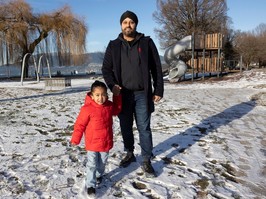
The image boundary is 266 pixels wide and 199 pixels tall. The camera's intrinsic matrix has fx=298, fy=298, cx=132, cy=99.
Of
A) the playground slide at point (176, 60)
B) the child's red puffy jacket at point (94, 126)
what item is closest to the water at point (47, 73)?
the playground slide at point (176, 60)

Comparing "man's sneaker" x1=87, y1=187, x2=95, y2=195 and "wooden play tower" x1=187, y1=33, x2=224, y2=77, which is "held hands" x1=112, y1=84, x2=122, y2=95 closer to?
"man's sneaker" x1=87, y1=187, x2=95, y2=195

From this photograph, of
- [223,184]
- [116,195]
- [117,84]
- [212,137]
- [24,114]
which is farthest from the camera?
[24,114]

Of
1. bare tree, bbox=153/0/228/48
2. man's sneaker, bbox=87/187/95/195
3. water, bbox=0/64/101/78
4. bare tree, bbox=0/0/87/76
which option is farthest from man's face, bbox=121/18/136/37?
bare tree, bbox=153/0/228/48

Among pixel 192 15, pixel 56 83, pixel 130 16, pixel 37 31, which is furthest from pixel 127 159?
pixel 192 15

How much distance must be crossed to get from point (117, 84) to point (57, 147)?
1.73m

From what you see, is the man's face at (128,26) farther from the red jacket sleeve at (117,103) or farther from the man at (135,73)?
the red jacket sleeve at (117,103)

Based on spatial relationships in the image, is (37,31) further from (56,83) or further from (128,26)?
(128,26)

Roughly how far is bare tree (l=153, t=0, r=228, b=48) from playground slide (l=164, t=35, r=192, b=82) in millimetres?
11667

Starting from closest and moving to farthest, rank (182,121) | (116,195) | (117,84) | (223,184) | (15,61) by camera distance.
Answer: (116,195) < (223,184) < (117,84) < (182,121) < (15,61)

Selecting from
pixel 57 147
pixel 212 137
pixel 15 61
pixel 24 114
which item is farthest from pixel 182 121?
pixel 15 61

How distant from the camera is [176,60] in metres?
21.7

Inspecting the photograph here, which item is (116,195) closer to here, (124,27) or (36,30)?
(124,27)

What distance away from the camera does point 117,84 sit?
357cm

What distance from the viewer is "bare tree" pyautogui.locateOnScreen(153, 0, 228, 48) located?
3306 cm
